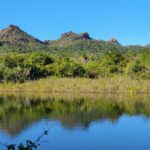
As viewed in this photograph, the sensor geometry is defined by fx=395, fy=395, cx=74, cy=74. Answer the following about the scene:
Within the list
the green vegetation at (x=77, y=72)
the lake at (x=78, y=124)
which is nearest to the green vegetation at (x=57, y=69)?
the green vegetation at (x=77, y=72)

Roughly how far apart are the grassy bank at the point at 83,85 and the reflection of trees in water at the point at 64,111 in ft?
41.4

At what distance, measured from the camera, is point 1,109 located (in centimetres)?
3391

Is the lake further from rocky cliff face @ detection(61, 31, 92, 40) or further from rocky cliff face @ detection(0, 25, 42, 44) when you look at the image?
rocky cliff face @ detection(61, 31, 92, 40)

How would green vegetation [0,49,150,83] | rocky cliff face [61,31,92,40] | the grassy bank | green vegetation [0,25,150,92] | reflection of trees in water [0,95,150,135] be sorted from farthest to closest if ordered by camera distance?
1. rocky cliff face [61,31,92,40]
2. green vegetation [0,49,150,83]
3. green vegetation [0,25,150,92]
4. the grassy bank
5. reflection of trees in water [0,95,150,135]

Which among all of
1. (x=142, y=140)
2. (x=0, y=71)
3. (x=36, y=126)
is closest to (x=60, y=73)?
(x=0, y=71)

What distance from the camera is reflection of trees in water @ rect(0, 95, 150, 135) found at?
25812 mm

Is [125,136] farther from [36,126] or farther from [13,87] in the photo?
[13,87]

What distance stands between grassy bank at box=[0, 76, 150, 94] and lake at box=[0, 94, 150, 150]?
12.8 metres

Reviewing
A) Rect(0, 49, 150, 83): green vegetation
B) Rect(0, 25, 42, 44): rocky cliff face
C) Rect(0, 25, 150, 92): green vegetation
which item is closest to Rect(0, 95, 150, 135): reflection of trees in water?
Rect(0, 25, 150, 92): green vegetation

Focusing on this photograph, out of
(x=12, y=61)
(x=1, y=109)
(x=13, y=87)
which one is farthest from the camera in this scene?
(x=12, y=61)

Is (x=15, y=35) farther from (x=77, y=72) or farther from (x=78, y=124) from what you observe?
(x=78, y=124)

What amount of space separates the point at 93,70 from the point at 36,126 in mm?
37534

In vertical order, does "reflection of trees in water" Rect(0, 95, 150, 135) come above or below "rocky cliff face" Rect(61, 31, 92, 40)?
below

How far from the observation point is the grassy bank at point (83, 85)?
52.7m
